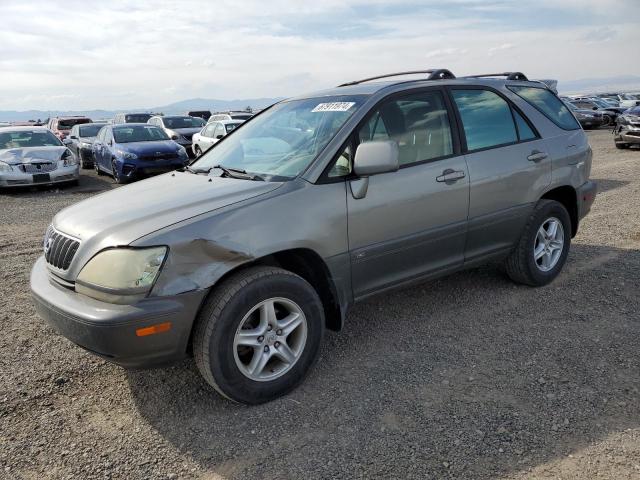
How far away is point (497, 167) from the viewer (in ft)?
13.1

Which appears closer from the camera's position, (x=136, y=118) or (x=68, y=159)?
(x=68, y=159)

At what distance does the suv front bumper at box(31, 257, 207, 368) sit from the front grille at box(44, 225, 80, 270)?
23cm

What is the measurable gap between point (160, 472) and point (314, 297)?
47.5 inches

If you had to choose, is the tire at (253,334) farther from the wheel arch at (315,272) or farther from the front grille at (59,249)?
the front grille at (59,249)

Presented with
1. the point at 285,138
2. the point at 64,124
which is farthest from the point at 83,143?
the point at 285,138

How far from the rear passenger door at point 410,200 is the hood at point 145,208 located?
648mm

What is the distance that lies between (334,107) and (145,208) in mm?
1477

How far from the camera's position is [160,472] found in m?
2.50

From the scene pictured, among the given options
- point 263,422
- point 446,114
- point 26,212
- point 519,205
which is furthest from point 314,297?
point 26,212

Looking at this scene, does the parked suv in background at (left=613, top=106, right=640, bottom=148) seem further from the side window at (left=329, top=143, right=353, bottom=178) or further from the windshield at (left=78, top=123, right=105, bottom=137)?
the windshield at (left=78, top=123, right=105, bottom=137)

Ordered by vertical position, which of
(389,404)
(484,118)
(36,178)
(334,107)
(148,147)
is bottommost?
(389,404)

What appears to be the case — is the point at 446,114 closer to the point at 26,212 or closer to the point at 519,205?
the point at 519,205

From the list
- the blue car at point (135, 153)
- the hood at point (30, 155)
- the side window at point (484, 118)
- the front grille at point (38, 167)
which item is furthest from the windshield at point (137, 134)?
the side window at point (484, 118)

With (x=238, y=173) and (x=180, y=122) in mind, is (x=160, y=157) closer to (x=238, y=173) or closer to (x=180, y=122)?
(x=180, y=122)
